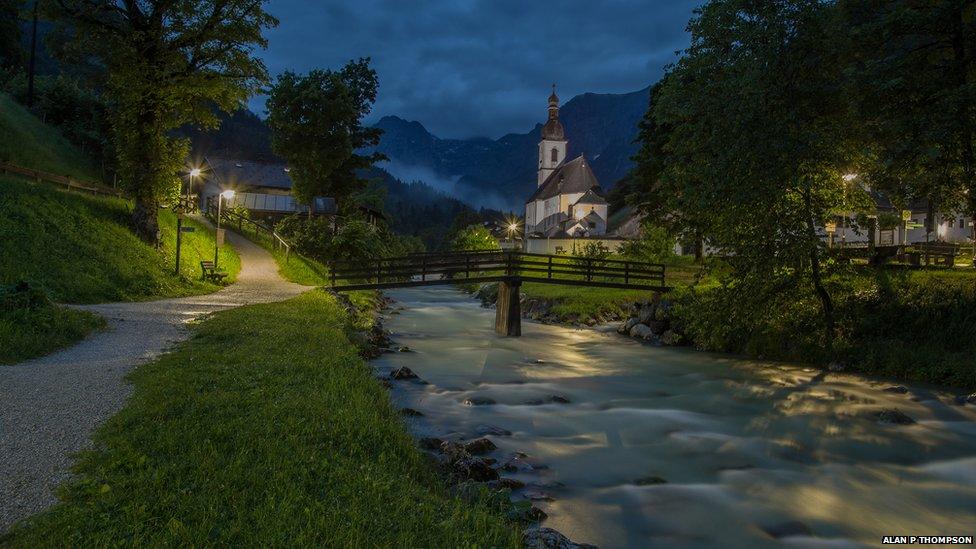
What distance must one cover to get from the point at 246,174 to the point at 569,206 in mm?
52212

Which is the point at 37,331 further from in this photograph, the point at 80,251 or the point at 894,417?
the point at 894,417

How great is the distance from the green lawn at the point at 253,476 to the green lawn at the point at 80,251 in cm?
1195

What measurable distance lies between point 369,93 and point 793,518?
4761 centimetres

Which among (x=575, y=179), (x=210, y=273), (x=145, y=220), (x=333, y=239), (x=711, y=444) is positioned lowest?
(x=711, y=444)

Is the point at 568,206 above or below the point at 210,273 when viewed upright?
above

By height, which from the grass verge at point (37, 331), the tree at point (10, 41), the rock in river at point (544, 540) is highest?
the tree at point (10, 41)

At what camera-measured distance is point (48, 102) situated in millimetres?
48188

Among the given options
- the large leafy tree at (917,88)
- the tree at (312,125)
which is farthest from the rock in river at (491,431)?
the tree at (312,125)

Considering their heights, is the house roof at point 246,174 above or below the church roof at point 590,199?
below

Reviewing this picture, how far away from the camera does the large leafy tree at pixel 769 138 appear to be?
17.4 meters

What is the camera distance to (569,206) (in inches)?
3898

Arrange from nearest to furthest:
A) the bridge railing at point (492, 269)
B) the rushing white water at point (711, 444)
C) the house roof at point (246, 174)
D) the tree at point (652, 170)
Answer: the rushing white water at point (711, 444) < the bridge railing at point (492, 269) < the tree at point (652, 170) < the house roof at point (246, 174)

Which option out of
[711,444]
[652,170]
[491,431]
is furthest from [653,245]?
[491,431]

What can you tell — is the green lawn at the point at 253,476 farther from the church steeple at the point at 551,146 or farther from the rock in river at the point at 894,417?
the church steeple at the point at 551,146
